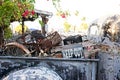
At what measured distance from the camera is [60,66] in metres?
3.52

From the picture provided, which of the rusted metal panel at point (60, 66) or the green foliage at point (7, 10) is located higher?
the green foliage at point (7, 10)

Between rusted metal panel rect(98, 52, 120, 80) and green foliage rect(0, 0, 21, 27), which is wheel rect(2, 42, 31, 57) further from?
rusted metal panel rect(98, 52, 120, 80)

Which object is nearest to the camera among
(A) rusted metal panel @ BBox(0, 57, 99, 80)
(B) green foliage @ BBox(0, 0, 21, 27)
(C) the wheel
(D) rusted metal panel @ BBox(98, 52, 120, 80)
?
(A) rusted metal panel @ BBox(0, 57, 99, 80)

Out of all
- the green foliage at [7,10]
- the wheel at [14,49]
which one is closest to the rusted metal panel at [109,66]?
the green foliage at [7,10]

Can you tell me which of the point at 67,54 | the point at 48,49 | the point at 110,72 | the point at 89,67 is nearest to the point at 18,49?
the point at 48,49

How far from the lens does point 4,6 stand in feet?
21.2

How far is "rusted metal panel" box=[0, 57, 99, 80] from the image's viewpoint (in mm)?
3488

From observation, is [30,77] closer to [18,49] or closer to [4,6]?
[4,6]

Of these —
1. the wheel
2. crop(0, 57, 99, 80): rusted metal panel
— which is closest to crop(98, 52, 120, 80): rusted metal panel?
crop(0, 57, 99, 80): rusted metal panel

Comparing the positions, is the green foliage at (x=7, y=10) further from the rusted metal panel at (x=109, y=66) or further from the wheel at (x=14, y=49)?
the rusted metal panel at (x=109, y=66)

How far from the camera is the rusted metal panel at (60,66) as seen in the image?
3.49 m

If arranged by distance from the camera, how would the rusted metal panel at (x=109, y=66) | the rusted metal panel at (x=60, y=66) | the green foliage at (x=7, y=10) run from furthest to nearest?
the green foliage at (x=7, y=10)
the rusted metal panel at (x=109, y=66)
the rusted metal panel at (x=60, y=66)

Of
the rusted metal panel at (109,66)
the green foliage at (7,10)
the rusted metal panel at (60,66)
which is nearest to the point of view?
the rusted metal panel at (60,66)

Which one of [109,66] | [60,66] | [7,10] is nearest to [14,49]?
[7,10]
